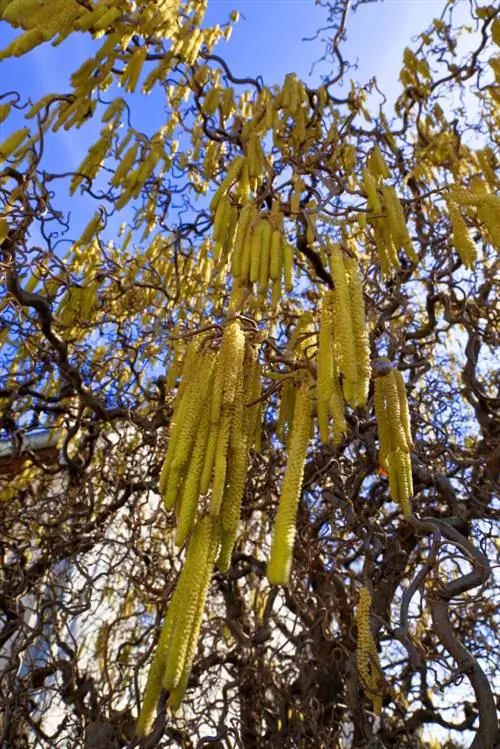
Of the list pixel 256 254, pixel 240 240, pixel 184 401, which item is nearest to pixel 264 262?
pixel 256 254

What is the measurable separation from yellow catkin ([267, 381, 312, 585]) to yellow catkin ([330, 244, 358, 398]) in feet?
0.47

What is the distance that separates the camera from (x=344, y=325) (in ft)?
4.82

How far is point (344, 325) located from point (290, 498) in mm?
445

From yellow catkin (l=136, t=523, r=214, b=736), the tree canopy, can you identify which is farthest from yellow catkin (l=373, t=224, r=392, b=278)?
yellow catkin (l=136, t=523, r=214, b=736)

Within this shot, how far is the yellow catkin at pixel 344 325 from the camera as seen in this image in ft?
4.57

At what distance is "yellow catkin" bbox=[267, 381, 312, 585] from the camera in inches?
46.9

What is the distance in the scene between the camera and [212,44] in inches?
178

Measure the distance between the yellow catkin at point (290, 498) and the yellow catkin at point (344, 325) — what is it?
5.7 inches

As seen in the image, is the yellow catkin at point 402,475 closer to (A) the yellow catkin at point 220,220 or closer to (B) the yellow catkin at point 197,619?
(B) the yellow catkin at point 197,619

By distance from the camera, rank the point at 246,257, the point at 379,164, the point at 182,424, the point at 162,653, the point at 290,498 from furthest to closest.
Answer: the point at 379,164
the point at 246,257
the point at 182,424
the point at 290,498
the point at 162,653

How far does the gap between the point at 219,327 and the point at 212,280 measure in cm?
308

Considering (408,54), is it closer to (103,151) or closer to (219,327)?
(103,151)

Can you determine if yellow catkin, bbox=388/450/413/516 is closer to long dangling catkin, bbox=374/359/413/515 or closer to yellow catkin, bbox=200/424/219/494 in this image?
long dangling catkin, bbox=374/359/413/515

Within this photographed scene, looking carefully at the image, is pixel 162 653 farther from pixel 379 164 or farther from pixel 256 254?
pixel 379 164
